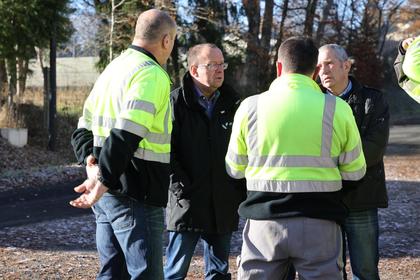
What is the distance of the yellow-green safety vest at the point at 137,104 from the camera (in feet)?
12.3

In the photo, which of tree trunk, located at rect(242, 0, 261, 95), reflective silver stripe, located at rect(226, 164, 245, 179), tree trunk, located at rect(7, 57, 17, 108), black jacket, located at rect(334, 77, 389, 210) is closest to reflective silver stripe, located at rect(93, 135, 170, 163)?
reflective silver stripe, located at rect(226, 164, 245, 179)

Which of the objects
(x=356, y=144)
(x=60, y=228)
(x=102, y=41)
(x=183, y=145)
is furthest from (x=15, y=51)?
(x=356, y=144)

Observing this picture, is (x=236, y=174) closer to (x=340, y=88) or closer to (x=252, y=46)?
(x=340, y=88)

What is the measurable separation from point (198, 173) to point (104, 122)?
1.19 metres

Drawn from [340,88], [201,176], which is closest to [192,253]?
[201,176]

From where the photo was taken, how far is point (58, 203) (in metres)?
10.8

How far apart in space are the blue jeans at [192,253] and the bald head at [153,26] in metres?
1.63

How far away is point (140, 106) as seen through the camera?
3748 mm

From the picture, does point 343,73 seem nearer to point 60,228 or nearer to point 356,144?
point 356,144

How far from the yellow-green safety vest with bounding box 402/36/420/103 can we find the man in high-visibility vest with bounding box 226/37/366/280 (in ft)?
1.42

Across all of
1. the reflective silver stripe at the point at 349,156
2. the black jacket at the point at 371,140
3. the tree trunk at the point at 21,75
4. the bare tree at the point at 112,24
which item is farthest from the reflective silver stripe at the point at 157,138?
the tree trunk at the point at 21,75

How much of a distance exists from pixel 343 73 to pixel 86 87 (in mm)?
23082

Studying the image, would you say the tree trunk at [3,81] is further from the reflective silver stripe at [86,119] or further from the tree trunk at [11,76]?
the reflective silver stripe at [86,119]

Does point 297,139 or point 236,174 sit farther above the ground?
point 297,139
